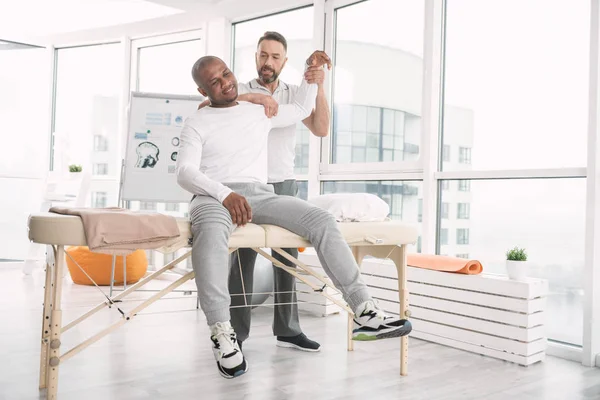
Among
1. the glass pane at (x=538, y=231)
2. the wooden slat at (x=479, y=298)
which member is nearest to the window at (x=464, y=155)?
the glass pane at (x=538, y=231)

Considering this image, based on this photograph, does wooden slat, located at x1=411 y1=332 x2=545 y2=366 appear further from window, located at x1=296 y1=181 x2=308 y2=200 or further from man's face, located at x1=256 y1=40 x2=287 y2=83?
window, located at x1=296 y1=181 x2=308 y2=200

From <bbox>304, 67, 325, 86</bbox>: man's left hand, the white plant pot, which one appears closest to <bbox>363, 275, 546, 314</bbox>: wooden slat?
the white plant pot

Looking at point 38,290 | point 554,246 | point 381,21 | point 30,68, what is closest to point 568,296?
point 554,246

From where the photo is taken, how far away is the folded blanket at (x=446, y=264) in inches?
107

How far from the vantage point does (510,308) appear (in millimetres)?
2535

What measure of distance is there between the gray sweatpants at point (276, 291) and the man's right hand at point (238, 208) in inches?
18.3

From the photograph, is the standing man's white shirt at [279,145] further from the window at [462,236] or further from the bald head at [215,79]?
the window at [462,236]

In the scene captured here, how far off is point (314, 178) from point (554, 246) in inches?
65.8

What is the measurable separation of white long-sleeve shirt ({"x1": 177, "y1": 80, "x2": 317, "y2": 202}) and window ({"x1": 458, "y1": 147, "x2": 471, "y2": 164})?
4.39 feet

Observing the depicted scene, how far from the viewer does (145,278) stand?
7.04ft

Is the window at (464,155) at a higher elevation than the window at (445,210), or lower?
higher

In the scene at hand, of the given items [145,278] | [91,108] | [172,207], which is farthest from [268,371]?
[91,108]

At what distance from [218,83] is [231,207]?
0.50 m

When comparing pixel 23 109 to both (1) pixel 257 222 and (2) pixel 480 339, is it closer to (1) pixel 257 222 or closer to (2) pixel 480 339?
(1) pixel 257 222
